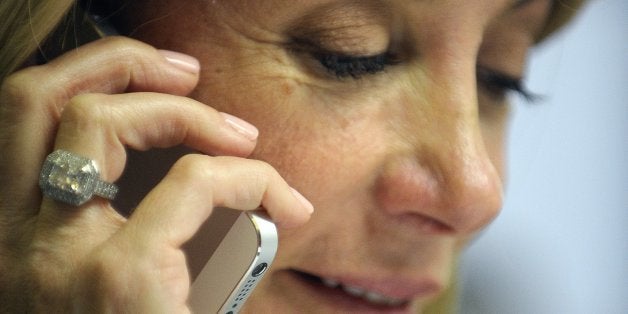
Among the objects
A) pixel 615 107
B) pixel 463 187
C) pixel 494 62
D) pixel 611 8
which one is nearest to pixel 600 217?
pixel 615 107

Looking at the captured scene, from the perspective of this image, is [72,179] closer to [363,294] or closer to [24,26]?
[24,26]

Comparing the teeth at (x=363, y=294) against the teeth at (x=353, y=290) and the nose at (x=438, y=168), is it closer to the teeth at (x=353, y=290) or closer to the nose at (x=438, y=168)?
the teeth at (x=353, y=290)

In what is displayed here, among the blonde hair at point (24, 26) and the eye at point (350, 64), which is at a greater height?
the eye at point (350, 64)

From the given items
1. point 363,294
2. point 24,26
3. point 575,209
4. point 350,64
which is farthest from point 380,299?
point 575,209

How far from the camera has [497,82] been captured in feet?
4.06

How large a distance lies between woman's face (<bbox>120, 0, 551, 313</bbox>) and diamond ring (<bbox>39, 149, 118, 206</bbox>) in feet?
0.56

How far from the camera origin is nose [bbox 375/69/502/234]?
1.04 m

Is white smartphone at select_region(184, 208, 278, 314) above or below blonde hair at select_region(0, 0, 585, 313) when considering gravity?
below

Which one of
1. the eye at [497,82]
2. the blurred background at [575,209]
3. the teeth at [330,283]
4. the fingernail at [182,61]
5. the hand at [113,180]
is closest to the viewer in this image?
the hand at [113,180]

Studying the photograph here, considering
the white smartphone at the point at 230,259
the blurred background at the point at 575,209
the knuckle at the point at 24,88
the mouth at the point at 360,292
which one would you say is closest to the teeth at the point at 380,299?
the mouth at the point at 360,292

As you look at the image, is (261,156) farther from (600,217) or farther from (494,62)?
(600,217)

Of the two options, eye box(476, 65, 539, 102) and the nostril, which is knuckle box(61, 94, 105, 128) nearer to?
the nostril

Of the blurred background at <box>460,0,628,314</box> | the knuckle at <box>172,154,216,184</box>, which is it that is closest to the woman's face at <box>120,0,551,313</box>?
the knuckle at <box>172,154,216,184</box>

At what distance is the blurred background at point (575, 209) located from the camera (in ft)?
7.14
